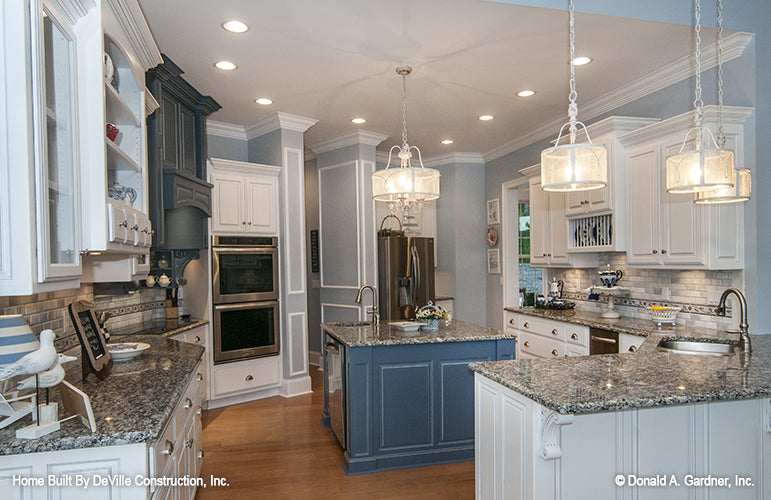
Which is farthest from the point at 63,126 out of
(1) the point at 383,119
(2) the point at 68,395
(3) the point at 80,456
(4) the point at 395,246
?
(4) the point at 395,246

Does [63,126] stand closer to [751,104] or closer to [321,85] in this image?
[321,85]

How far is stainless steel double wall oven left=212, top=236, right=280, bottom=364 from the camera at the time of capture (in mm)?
4543

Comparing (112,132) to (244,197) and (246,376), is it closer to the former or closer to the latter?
(244,197)

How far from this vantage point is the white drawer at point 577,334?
13.0 ft

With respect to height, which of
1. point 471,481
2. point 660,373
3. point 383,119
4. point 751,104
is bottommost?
point 471,481

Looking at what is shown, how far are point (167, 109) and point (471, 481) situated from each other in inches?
134

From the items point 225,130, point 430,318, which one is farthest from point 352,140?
point 430,318

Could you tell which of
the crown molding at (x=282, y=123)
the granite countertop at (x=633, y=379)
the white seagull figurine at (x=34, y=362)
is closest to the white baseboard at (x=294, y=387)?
the crown molding at (x=282, y=123)

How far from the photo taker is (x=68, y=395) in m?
1.67

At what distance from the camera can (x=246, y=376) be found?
15.5ft

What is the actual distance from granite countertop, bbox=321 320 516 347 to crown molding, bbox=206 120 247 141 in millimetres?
2638

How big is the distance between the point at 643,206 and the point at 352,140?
3.12 meters

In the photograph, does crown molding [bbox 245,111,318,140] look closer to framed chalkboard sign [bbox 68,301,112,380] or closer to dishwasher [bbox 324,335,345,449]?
dishwasher [bbox 324,335,345,449]

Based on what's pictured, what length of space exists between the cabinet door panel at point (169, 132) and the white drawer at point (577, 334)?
346 cm
